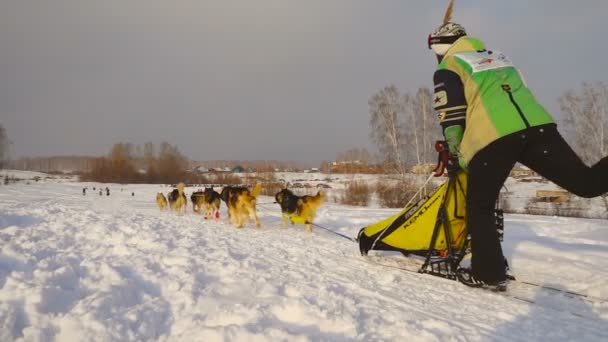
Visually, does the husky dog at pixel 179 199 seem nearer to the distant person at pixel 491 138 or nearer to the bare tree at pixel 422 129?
the distant person at pixel 491 138

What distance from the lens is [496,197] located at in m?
2.77

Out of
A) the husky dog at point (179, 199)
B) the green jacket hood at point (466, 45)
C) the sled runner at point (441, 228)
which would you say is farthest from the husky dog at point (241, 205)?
the green jacket hood at point (466, 45)

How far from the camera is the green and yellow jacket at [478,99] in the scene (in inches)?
100

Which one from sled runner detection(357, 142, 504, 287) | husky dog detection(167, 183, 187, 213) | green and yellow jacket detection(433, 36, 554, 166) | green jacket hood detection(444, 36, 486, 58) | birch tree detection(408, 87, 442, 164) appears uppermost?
birch tree detection(408, 87, 442, 164)

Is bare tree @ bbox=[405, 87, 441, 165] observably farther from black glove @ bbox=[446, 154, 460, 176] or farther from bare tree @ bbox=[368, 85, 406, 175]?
black glove @ bbox=[446, 154, 460, 176]

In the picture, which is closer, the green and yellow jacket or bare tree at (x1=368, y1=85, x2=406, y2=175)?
the green and yellow jacket

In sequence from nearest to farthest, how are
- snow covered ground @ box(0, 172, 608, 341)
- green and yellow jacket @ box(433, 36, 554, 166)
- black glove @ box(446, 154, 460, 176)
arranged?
snow covered ground @ box(0, 172, 608, 341), green and yellow jacket @ box(433, 36, 554, 166), black glove @ box(446, 154, 460, 176)

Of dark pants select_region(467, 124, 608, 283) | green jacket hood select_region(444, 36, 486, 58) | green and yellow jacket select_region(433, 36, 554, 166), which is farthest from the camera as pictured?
green jacket hood select_region(444, 36, 486, 58)

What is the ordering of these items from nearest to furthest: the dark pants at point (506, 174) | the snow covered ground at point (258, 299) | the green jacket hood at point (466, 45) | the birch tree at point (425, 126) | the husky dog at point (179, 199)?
the snow covered ground at point (258, 299) < the dark pants at point (506, 174) < the green jacket hood at point (466, 45) < the husky dog at point (179, 199) < the birch tree at point (425, 126)

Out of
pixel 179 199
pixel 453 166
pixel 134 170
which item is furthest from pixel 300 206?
pixel 134 170

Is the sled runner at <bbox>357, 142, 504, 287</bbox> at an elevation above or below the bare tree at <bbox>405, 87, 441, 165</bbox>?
below

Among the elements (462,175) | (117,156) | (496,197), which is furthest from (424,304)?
(117,156)

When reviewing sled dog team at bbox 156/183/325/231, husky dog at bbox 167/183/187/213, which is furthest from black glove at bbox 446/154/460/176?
husky dog at bbox 167/183/187/213

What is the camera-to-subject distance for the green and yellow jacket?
2.55 m
